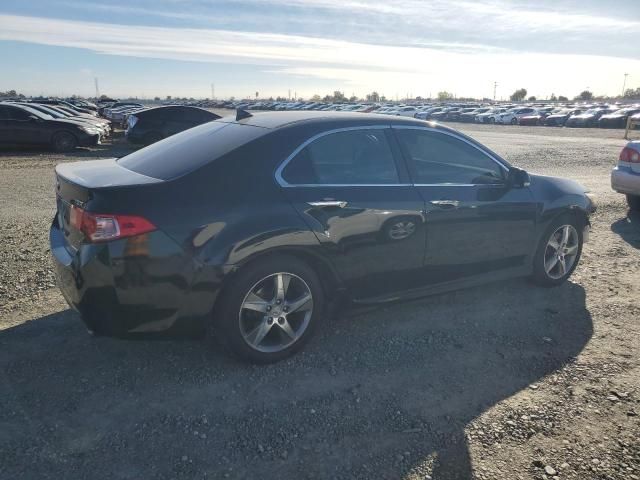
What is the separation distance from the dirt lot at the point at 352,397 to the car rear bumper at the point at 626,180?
3771 mm

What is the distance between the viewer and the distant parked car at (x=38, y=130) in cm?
1532

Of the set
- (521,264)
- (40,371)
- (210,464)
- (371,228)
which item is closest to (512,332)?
(521,264)

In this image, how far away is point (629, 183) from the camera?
788 centimetres

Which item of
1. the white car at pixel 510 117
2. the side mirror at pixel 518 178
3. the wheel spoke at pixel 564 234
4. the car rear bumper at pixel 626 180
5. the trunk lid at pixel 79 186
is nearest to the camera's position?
the trunk lid at pixel 79 186

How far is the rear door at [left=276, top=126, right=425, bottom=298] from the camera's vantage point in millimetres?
3566

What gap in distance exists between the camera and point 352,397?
10.6ft

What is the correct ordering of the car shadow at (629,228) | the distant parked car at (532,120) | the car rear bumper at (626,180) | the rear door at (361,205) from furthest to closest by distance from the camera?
1. the distant parked car at (532,120)
2. the car rear bumper at (626,180)
3. the car shadow at (629,228)
4. the rear door at (361,205)

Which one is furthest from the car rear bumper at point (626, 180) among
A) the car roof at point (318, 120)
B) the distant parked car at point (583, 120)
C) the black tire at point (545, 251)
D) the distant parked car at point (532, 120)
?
the distant parked car at point (532, 120)

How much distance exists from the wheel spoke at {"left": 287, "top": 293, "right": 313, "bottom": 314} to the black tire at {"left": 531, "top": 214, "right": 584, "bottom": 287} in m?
2.55

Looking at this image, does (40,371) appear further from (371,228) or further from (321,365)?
(371,228)

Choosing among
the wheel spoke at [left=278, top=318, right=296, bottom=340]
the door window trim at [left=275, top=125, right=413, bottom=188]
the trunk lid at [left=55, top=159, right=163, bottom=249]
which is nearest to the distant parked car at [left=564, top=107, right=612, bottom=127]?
the door window trim at [left=275, top=125, right=413, bottom=188]

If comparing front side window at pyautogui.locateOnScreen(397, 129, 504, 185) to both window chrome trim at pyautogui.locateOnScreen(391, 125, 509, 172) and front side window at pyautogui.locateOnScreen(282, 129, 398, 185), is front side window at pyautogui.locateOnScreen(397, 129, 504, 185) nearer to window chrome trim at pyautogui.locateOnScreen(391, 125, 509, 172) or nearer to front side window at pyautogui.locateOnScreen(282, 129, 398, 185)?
window chrome trim at pyautogui.locateOnScreen(391, 125, 509, 172)

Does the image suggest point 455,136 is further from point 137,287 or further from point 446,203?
point 137,287

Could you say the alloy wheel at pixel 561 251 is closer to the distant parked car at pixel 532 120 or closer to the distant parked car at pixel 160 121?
the distant parked car at pixel 160 121
